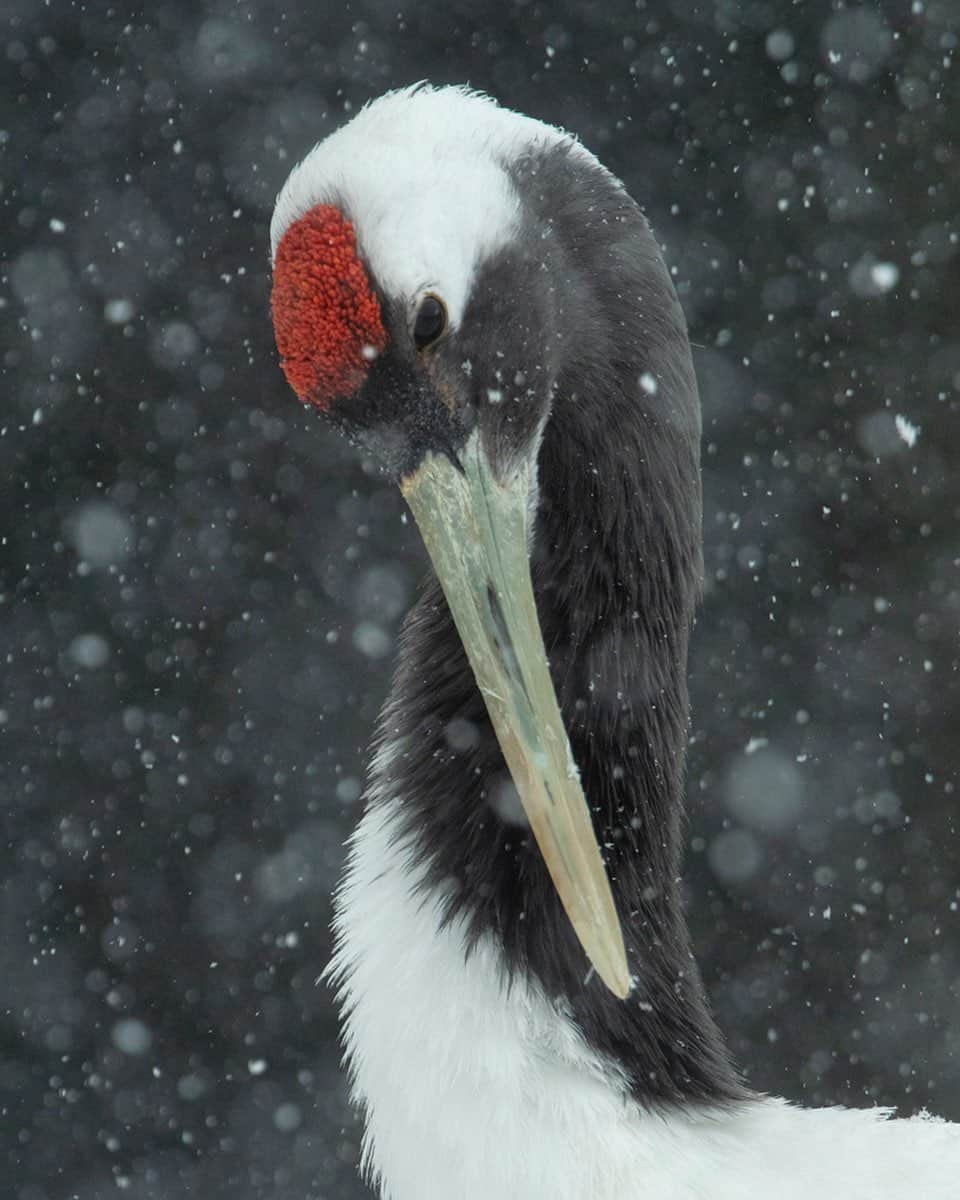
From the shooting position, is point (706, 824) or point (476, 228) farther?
point (706, 824)

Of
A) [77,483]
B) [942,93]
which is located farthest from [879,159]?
[77,483]

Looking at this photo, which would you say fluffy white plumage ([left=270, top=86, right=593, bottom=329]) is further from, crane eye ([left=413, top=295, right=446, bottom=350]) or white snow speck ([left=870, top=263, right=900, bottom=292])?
white snow speck ([left=870, top=263, right=900, bottom=292])

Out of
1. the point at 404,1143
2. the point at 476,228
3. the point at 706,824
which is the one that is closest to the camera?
the point at 476,228

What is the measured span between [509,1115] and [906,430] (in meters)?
1.92

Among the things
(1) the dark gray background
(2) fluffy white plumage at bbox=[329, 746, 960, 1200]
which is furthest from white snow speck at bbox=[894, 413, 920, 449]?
(2) fluffy white plumage at bbox=[329, 746, 960, 1200]

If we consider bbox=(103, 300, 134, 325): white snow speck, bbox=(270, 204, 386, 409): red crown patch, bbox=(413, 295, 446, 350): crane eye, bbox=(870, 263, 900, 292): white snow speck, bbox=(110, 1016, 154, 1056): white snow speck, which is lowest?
bbox=(110, 1016, 154, 1056): white snow speck

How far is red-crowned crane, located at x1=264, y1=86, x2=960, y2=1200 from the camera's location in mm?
1328

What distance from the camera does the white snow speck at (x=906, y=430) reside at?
296 centimetres

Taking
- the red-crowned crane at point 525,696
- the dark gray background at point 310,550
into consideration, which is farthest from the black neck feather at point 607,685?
the dark gray background at point 310,550

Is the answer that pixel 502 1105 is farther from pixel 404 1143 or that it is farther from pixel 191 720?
pixel 191 720

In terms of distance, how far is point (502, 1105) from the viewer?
1.39 metres

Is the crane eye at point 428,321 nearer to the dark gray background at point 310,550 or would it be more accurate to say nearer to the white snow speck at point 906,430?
the dark gray background at point 310,550

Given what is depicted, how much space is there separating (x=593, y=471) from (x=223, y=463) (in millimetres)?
1595

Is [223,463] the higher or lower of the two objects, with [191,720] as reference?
higher
